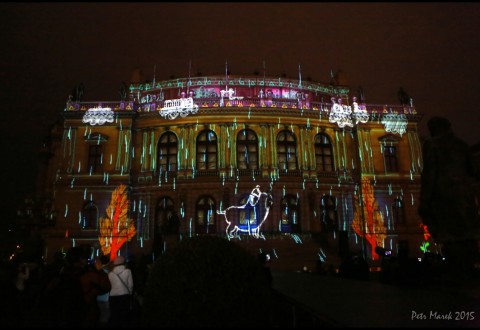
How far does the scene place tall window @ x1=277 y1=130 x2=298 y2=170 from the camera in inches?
1316

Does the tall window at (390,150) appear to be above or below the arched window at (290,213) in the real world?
above

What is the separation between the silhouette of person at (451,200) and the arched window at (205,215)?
23854 mm

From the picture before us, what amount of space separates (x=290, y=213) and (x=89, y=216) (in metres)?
17.4

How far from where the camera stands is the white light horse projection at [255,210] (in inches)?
1208

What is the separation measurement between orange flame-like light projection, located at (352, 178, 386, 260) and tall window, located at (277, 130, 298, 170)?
6565 millimetres

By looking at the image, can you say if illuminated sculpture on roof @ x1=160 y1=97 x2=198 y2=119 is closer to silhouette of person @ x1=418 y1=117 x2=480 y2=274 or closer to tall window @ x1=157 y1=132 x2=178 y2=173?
tall window @ x1=157 y1=132 x2=178 y2=173

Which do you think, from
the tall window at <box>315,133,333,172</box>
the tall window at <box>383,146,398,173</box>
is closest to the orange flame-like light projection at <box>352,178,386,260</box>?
the tall window at <box>383,146,398,173</box>

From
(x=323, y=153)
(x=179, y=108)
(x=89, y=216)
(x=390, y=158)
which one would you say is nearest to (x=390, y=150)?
(x=390, y=158)

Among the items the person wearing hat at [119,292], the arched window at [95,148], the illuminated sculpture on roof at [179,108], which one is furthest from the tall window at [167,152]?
the person wearing hat at [119,292]

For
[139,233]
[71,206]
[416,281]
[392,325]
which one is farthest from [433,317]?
[71,206]

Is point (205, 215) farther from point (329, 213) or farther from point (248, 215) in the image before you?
point (329, 213)

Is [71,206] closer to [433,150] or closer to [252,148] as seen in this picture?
[252,148]

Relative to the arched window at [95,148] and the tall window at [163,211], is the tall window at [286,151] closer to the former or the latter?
the tall window at [163,211]

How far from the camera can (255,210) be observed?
3134cm
